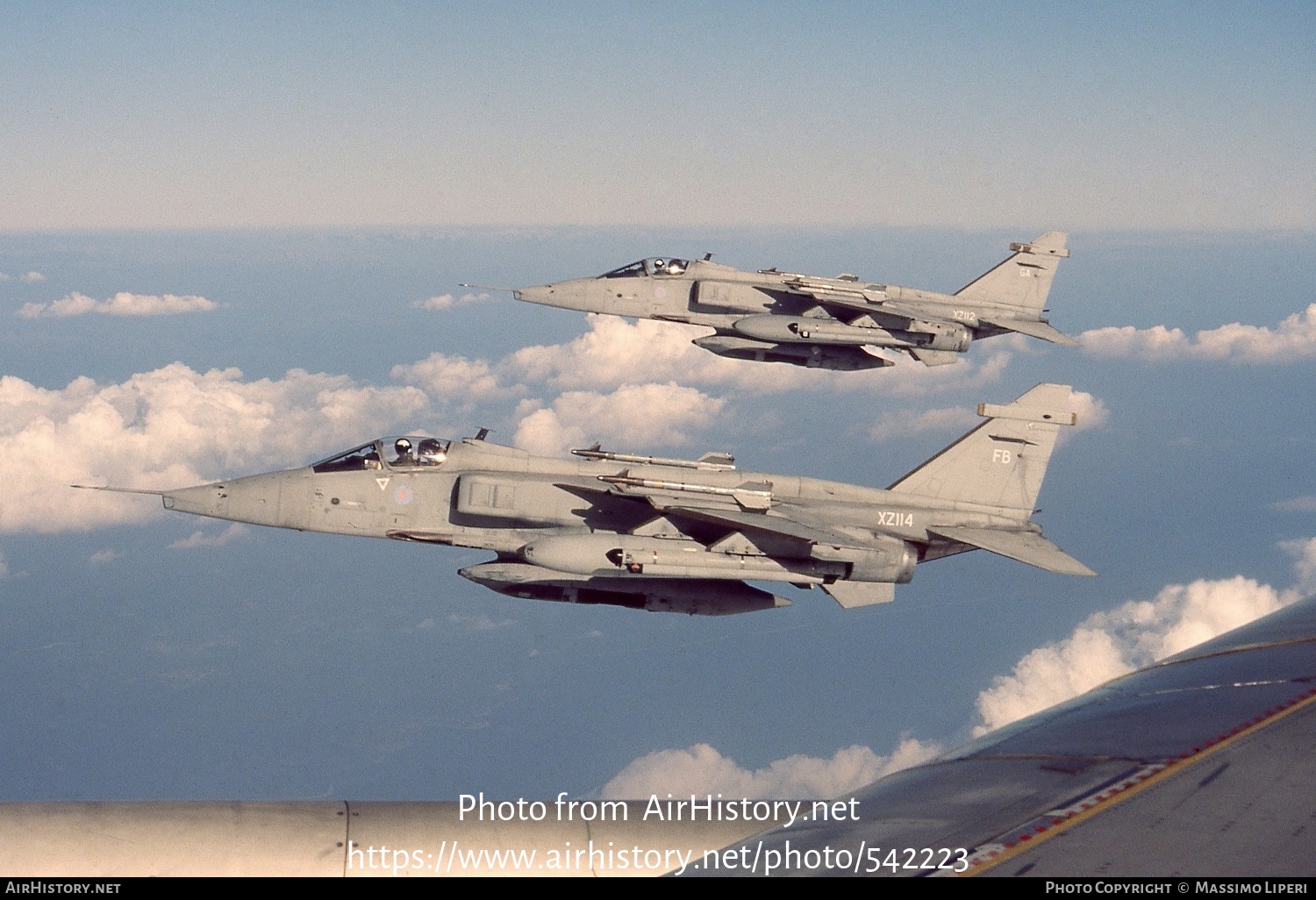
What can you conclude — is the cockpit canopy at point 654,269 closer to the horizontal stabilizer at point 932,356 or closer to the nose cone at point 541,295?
the nose cone at point 541,295

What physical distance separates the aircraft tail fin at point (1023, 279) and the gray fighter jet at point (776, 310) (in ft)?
10.1

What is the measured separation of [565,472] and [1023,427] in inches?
398

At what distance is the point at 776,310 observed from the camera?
3219 centimetres

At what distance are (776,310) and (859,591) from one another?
512 inches

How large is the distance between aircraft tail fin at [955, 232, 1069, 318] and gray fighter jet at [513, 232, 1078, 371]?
3.07 metres

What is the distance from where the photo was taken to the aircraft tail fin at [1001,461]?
2325cm

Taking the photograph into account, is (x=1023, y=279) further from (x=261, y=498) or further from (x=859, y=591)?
(x=261, y=498)

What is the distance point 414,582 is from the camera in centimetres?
18125

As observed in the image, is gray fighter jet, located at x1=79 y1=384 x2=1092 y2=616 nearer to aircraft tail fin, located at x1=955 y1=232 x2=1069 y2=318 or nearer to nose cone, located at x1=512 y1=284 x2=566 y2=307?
nose cone, located at x1=512 y1=284 x2=566 y2=307

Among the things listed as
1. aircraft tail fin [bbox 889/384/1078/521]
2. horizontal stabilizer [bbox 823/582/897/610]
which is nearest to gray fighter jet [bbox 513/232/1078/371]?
aircraft tail fin [bbox 889/384/1078/521]

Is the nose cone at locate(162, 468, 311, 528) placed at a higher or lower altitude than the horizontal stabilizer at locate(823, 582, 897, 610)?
higher

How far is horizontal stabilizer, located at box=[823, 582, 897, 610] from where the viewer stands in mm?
21047
